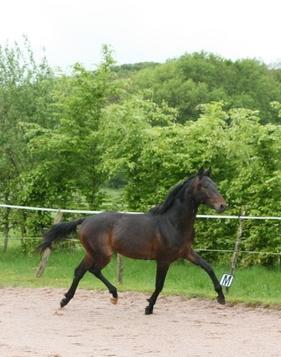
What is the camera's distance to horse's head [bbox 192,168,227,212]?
29.8 ft

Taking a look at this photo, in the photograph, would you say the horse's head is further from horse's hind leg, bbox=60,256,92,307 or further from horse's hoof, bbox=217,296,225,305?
horse's hind leg, bbox=60,256,92,307

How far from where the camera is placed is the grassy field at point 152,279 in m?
11.2

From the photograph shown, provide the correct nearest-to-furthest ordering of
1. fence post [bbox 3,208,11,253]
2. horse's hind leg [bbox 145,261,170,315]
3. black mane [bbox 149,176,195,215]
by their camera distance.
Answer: horse's hind leg [bbox 145,261,170,315], black mane [bbox 149,176,195,215], fence post [bbox 3,208,11,253]

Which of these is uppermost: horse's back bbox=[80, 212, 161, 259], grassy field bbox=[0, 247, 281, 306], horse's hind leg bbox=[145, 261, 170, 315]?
horse's back bbox=[80, 212, 161, 259]

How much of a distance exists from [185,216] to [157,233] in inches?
17.3

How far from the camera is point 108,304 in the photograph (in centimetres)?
1036

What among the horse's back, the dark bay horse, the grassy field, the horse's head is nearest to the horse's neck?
the dark bay horse

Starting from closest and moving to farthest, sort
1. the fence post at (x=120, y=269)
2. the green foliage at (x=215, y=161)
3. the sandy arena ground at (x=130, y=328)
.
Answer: the sandy arena ground at (x=130, y=328), the fence post at (x=120, y=269), the green foliage at (x=215, y=161)

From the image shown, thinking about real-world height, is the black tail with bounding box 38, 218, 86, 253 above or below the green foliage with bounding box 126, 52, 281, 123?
below

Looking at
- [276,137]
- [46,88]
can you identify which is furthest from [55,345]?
[46,88]

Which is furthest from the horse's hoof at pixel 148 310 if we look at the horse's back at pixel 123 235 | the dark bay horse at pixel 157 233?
the horse's back at pixel 123 235

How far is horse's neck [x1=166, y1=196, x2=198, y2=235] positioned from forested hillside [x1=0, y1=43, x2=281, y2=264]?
3830 millimetres

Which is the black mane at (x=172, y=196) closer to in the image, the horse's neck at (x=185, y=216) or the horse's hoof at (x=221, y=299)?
the horse's neck at (x=185, y=216)

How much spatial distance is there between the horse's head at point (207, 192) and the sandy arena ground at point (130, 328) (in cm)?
148
